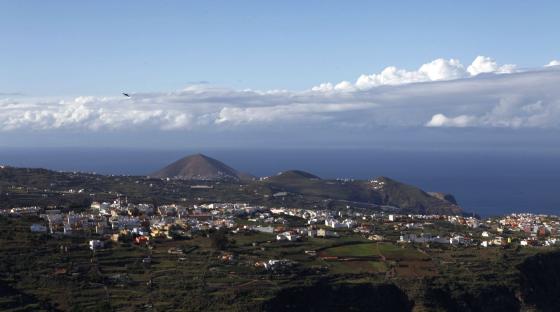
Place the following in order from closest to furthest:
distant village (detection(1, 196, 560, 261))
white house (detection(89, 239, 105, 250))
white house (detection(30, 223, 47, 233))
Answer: white house (detection(89, 239, 105, 250)) → white house (detection(30, 223, 47, 233)) → distant village (detection(1, 196, 560, 261))

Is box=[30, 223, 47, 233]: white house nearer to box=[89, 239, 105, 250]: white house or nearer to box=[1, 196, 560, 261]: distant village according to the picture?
box=[1, 196, 560, 261]: distant village

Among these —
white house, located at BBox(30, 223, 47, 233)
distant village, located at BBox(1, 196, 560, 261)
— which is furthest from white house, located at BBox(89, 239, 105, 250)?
white house, located at BBox(30, 223, 47, 233)

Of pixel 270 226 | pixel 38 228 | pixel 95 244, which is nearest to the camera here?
pixel 95 244

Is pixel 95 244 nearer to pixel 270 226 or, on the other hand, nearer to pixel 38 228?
pixel 38 228

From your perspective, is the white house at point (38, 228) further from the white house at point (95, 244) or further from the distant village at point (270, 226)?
the white house at point (95, 244)

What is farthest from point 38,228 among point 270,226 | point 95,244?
point 270,226

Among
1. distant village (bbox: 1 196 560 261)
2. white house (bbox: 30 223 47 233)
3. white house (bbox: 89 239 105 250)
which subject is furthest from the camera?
distant village (bbox: 1 196 560 261)


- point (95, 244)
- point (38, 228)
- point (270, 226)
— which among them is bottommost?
point (270, 226)

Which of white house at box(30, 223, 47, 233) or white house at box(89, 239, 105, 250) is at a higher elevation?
white house at box(30, 223, 47, 233)

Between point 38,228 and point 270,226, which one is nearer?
point 38,228

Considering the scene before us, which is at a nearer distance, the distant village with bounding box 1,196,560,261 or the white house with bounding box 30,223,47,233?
the white house with bounding box 30,223,47,233

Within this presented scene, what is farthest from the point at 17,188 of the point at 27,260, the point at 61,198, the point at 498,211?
the point at 498,211
